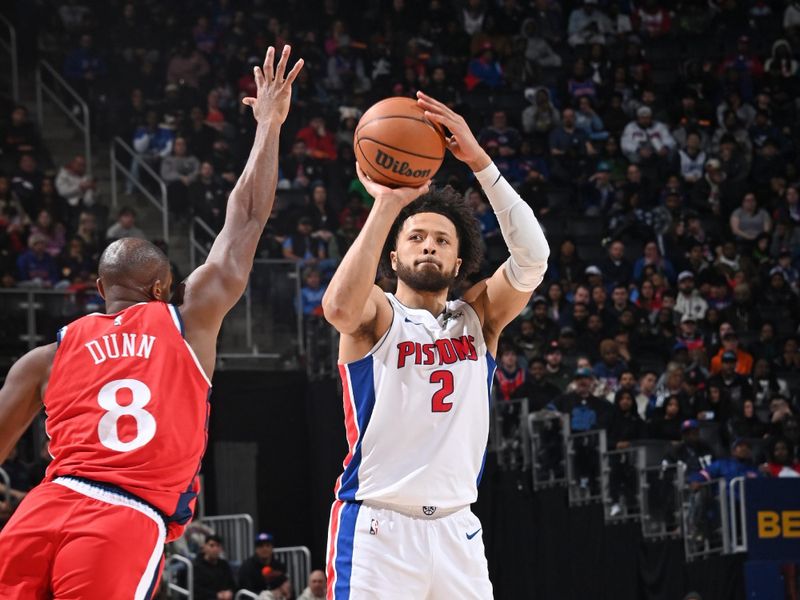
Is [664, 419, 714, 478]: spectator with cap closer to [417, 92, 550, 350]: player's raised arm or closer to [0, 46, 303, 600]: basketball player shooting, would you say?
[417, 92, 550, 350]: player's raised arm

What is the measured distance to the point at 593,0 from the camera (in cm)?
2317

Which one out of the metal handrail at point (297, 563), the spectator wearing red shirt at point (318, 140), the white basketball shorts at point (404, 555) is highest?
the spectator wearing red shirt at point (318, 140)

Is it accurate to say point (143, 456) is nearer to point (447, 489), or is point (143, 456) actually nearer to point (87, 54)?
point (447, 489)

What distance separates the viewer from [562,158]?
20.2 metres

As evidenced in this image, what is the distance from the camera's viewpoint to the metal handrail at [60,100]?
62.2 feet

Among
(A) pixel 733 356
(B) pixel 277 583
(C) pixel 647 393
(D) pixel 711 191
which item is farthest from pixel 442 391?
(D) pixel 711 191

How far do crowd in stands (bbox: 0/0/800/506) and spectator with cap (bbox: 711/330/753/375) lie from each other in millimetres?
53

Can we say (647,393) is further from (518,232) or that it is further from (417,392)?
(417,392)

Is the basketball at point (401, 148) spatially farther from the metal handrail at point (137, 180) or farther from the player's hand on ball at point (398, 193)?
the metal handrail at point (137, 180)

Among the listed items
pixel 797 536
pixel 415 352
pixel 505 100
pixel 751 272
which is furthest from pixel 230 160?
pixel 415 352

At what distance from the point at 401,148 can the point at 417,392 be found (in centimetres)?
103

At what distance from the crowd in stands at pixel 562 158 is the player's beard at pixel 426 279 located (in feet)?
25.1

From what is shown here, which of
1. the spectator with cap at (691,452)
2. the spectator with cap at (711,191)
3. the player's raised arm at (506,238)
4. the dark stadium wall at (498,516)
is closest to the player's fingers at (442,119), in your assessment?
the player's raised arm at (506,238)

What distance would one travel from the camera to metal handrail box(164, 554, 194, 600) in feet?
42.8
